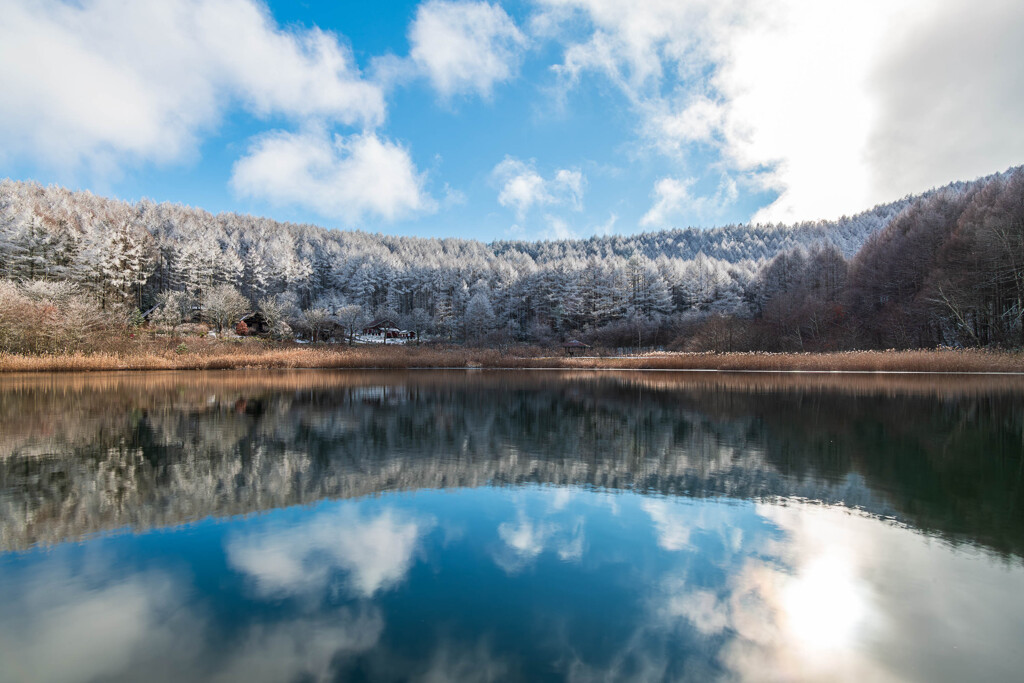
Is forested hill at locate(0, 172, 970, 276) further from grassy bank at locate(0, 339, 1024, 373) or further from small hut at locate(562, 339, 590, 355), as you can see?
grassy bank at locate(0, 339, 1024, 373)

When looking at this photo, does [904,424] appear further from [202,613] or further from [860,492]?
[202,613]

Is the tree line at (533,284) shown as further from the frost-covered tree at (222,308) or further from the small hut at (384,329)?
the small hut at (384,329)

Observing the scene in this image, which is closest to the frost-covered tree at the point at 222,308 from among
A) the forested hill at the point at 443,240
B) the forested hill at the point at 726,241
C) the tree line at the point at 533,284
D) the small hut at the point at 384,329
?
the tree line at the point at 533,284

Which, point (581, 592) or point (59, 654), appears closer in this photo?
point (59, 654)

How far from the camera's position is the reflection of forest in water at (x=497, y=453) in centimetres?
614

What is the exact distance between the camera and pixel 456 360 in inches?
1565

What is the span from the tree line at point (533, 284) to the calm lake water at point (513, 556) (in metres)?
30.7

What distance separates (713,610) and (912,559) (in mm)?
2273

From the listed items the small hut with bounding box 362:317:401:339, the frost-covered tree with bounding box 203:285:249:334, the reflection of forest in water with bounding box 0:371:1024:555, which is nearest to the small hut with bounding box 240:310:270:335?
the frost-covered tree with bounding box 203:285:249:334

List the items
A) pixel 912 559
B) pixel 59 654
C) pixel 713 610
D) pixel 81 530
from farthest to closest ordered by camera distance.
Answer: pixel 81 530
pixel 912 559
pixel 713 610
pixel 59 654

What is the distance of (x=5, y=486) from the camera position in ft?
22.0

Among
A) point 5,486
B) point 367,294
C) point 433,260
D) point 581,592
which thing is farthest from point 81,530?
point 433,260

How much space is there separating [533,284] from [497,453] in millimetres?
78560

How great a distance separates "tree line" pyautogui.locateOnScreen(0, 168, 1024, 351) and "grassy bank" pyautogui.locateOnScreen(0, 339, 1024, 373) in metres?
2.73
